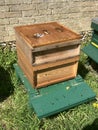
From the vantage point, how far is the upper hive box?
3463mm

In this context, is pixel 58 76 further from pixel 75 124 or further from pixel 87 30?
pixel 87 30

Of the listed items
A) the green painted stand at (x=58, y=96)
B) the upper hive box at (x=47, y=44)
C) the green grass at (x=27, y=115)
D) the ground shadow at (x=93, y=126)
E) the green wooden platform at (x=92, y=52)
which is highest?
the upper hive box at (x=47, y=44)

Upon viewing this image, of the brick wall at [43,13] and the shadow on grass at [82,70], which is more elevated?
the brick wall at [43,13]

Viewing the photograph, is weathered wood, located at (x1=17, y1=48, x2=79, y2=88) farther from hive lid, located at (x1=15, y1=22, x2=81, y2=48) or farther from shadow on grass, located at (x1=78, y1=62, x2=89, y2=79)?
shadow on grass, located at (x1=78, y1=62, x2=89, y2=79)

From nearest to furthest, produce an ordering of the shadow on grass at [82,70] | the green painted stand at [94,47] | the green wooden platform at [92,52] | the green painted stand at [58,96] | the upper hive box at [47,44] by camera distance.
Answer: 1. the upper hive box at [47,44]
2. the green painted stand at [58,96]
3. the green painted stand at [94,47]
4. the green wooden platform at [92,52]
5. the shadow on grass at [82,70]

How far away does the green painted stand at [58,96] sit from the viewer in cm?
358

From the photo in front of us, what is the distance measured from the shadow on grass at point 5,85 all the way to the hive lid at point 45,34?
1.28 meters

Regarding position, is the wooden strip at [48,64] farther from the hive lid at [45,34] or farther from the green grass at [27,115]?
the green grass at [27,115]

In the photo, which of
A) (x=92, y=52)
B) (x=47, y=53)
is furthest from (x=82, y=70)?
(x=47, y=53)

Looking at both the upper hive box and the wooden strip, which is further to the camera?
the wooden strip

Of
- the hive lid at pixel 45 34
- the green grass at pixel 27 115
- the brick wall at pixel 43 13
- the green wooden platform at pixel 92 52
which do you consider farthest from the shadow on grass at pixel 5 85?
the green wooden platform at pixel 92 52

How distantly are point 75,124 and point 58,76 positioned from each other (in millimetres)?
878

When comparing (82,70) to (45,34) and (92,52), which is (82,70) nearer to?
(92,52)

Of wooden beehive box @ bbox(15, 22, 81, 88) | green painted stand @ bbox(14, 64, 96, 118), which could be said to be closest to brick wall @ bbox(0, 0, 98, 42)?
wooden beehive box @ bbox(15, 22, 81, 88)
